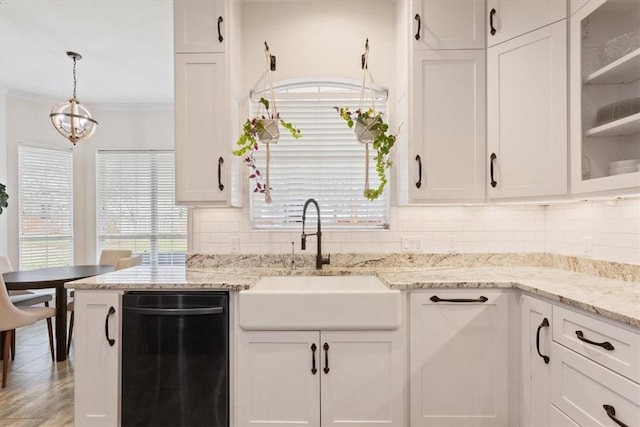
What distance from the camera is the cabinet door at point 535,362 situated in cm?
174

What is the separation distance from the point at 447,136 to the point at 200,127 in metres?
1.58

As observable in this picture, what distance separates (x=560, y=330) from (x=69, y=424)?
287 cm

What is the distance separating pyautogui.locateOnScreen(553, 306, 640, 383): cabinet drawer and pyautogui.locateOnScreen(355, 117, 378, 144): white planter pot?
1.42 metres

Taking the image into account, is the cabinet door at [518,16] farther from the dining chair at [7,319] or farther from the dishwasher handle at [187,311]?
the dining chair at [7,319]

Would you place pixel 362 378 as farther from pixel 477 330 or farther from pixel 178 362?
pixel 178 362

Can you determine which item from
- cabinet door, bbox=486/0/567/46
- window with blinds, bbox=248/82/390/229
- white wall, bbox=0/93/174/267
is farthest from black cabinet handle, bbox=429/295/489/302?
white wall, bbox=0/93/174/267

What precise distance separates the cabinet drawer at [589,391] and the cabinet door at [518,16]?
5.71 feet

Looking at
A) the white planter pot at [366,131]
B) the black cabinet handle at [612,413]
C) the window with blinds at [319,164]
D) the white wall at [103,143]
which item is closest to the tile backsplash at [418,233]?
the window with blinds at [319,164]

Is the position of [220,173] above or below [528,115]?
below

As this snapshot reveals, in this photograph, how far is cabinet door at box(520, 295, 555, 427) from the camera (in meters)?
1.74

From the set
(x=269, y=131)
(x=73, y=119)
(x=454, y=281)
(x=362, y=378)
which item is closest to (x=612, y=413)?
(x=454, y=281)

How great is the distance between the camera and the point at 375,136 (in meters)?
2.47

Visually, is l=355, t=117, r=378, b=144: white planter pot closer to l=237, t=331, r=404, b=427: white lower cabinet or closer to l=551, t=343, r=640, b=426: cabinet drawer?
l=237, t=331, r=404, b=427: white lower cabinet

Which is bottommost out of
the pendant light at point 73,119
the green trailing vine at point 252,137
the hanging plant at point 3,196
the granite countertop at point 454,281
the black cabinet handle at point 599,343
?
the black cabinet handle at point 599,343
